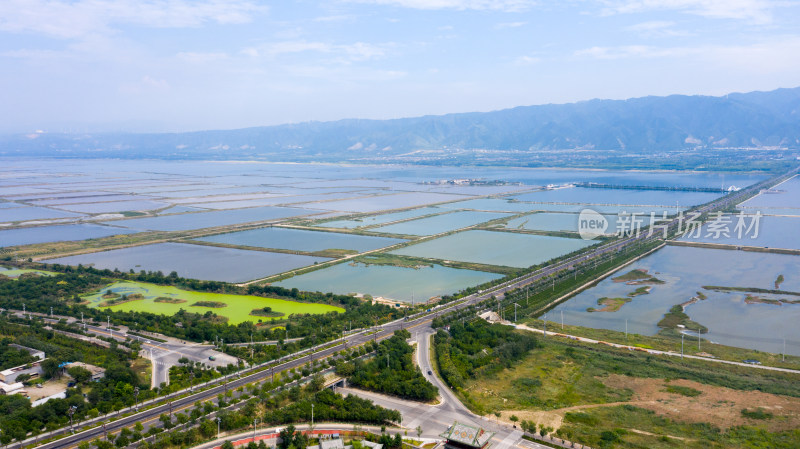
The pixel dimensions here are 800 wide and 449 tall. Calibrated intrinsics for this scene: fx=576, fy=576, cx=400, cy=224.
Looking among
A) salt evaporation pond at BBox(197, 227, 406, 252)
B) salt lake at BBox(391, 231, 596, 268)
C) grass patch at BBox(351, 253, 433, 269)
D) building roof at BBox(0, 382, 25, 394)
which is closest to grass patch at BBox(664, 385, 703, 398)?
salt lake at BBox(391, 231, 596, 268)

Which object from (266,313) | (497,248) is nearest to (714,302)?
(497,248)

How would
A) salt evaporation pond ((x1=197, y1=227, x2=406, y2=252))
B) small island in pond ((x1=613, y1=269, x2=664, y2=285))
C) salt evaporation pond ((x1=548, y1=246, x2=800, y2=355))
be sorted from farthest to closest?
1. salt evaporation pond ((x1=197, y1=227, x2=406, y2=252))
2. small island in pond ((x1=613, y1=269, x2=664, y2=285))
3. salt evaporation pond ((x1=548, y1=246, x2=800, y2=355))

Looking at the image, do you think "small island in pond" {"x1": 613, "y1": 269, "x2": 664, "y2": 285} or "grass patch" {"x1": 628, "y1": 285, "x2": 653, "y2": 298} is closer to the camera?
"grass patch" {"x1": 628, "y1": 285, "x2": 653, "y2": 298}

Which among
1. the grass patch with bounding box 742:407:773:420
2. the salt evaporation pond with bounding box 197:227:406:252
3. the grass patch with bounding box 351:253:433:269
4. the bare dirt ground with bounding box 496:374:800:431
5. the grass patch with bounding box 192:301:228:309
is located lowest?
the bare dirt ground with bounding box 496:374:800:431

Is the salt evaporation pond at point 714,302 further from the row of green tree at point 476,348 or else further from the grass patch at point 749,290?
the row of green tree at point 476,348

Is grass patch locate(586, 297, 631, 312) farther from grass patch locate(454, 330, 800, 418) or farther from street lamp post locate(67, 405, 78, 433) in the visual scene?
street lamp post locate(67, 405, 78, 433)

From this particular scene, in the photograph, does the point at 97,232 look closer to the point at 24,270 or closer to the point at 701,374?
the point at 24,270

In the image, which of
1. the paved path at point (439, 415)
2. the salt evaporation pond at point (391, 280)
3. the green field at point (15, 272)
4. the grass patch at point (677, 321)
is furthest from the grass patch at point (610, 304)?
the green field at point (15, 272)
